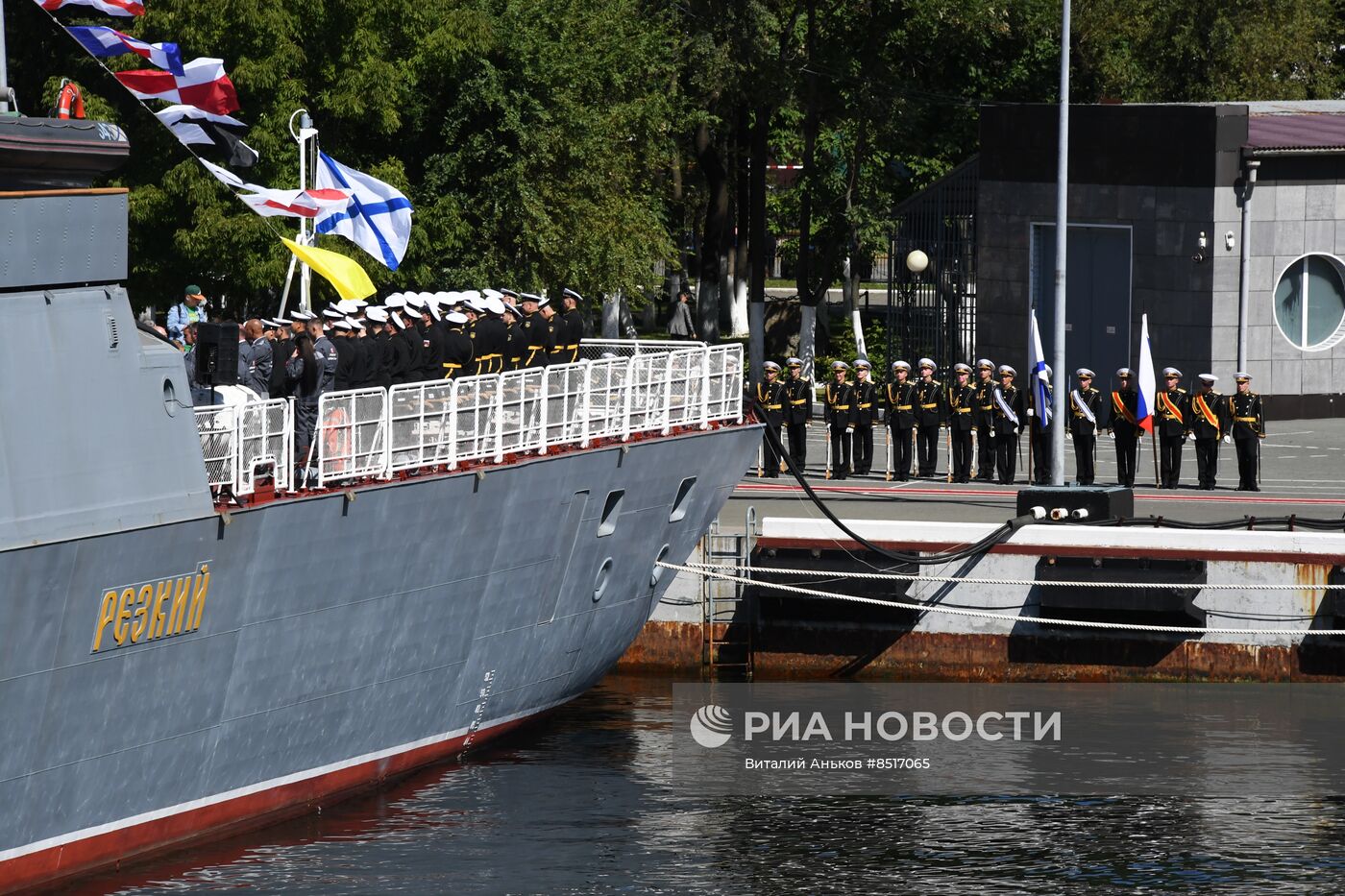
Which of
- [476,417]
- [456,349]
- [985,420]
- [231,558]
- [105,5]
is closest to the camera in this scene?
[231,558]

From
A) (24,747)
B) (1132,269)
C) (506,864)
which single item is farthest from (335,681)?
(1132,269)

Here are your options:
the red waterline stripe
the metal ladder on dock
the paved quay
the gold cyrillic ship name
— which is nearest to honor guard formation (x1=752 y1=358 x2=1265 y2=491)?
the paved quay

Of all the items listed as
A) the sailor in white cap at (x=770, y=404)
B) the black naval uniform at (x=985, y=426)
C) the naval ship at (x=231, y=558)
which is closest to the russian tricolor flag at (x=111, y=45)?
the naval ship at (x=231, y=558)

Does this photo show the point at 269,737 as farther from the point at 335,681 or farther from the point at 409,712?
the point at 409,712

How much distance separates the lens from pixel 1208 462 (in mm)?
29938

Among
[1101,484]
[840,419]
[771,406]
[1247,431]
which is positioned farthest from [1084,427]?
[771,406]

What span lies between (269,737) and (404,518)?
2.34m

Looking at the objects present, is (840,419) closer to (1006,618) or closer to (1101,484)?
Result: (1101,484)

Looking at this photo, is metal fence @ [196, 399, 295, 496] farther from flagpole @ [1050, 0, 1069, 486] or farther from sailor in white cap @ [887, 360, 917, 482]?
sailor in white cap @ [887, 360, 917, 482]

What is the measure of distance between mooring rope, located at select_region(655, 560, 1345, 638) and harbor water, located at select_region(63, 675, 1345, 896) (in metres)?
3.27

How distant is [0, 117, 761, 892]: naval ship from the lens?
1557cm

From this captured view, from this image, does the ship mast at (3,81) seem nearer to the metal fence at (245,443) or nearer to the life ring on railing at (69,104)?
the life ring on railing at (69,104)

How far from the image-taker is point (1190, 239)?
36656mm

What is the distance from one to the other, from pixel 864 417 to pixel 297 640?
14.8m
